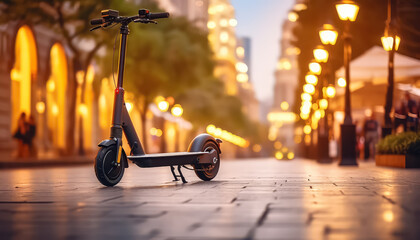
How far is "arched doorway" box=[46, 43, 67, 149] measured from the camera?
3659 centimetres

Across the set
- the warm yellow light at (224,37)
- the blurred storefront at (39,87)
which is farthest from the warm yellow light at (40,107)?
the warm yellow light at (224,37)

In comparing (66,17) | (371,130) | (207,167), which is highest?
(66,17)

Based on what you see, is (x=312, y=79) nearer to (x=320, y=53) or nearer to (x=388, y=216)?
(x=320, y=53)

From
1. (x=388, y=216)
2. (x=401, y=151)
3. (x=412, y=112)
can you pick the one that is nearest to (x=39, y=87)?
(x=412, y=112)

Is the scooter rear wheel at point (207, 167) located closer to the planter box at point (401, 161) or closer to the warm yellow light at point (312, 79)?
the planter box at point (401, 161)

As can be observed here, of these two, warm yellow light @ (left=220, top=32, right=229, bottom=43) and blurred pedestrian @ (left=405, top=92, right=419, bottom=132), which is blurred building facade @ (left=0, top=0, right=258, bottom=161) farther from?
warm yellow light @ (left=220, top=32, right=229, bottom=43)

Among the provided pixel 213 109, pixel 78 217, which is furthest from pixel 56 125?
pixel 78 217

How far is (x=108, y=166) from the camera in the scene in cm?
972

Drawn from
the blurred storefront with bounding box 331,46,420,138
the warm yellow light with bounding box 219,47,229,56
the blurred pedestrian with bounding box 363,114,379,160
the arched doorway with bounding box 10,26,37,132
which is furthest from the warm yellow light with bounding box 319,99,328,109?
the warm yellow light with bounding box 219,47,229,56

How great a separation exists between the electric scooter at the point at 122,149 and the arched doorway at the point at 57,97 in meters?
25.7

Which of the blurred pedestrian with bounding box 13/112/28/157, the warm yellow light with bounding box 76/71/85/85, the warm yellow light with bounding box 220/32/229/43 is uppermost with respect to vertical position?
the warm yellow light with bounding box 220/32/229/43

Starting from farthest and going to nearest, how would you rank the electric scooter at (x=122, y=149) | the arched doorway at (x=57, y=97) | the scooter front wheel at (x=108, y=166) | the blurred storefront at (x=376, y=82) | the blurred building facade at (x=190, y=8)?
1. the blurred building facade at (x=190, y=8)
2. the arched doorway at (x=57, y=97)
3. the blurred storefront at (x=376, y=82)
4. the electric scooter at (x=122, y=149)
5. the scooter front wheel at (x=108, y=166)

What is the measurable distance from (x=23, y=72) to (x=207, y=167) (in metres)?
23.5

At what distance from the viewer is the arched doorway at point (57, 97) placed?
3659 cm
